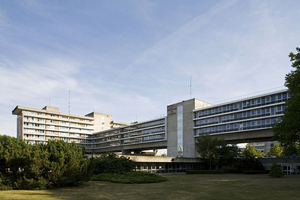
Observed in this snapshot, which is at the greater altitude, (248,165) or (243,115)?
(243,115)

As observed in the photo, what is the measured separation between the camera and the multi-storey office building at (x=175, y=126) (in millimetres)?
58250

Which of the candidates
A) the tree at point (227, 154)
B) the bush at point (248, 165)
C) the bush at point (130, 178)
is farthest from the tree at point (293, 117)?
the tree at point (227, 154)

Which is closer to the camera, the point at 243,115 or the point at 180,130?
the point at 243,115

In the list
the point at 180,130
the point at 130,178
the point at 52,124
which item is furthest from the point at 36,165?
the point at 52,124

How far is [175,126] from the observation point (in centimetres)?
7669

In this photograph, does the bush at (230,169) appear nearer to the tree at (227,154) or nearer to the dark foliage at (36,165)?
the tree at (227,154)

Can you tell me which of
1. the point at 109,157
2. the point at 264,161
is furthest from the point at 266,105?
the point at 109,157

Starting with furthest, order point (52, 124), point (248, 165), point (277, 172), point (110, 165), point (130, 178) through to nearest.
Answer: point (52, 124)
point (248, 165)
point (277, 172)
point (110, 165)
point (130, 178)

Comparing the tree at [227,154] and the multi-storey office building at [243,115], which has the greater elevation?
the multi-storey office building at [243,115]

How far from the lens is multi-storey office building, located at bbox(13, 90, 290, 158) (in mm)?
58250

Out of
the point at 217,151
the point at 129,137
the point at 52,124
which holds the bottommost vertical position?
the point at 217,151

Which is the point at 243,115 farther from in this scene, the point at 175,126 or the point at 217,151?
the point at 175,126

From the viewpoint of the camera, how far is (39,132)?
328ft

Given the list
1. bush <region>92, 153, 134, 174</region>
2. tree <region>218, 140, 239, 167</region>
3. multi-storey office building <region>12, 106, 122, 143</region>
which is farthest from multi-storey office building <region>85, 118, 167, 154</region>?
bush <region>92, 153, 134, 174</region>
